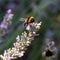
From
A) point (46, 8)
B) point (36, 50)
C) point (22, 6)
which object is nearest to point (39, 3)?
point (46, 8)

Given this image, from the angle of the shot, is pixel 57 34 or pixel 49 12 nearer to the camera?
pixel 57 34

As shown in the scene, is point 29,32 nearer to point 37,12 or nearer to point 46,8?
point 37,12

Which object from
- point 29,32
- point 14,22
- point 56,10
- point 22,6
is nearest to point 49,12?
point 56,10

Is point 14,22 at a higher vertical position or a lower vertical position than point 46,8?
lower

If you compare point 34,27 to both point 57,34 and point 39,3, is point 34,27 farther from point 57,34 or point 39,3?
point 39,3

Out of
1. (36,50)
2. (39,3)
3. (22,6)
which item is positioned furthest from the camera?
(22,6)

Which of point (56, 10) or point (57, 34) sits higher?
point (56, 10)

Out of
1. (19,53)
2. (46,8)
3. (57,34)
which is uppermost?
(46,8)

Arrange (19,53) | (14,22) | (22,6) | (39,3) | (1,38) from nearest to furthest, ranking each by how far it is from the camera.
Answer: (19,53)
(1,38)
(14,22)
(39,3)
(22,6)

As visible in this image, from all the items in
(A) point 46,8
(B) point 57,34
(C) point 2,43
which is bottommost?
(C) point 2,43
